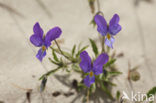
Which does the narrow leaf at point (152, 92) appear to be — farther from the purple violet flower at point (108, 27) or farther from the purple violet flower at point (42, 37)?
the purple violet flower at point (42, 37)

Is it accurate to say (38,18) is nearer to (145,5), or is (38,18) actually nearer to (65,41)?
(65,41)

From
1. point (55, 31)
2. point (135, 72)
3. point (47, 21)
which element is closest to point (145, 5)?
point (135, 72)

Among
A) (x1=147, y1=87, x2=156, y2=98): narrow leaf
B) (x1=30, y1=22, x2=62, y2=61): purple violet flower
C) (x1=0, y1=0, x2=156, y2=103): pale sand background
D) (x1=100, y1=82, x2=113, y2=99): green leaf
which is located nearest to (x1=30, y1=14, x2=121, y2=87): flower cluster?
(x1=30, y1=22, x2=62, y2=61): purple violet flower

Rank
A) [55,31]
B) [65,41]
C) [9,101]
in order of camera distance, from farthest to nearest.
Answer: [65,41]
[9,101]
[55,31]

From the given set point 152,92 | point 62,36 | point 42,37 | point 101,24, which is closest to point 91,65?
point 101,24

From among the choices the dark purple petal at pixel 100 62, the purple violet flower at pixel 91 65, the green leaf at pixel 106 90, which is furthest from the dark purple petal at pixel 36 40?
the green leaf at pixel 106 90

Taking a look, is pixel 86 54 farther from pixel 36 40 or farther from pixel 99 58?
pixel 36 40
